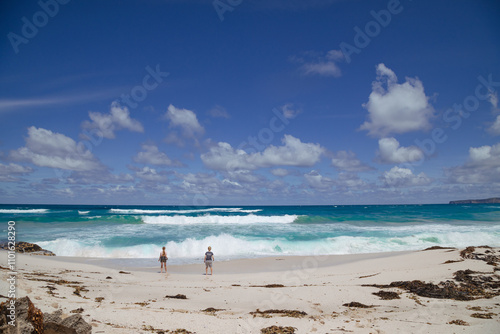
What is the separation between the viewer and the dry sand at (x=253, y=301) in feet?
19.3

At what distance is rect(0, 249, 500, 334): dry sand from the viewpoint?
5891mm

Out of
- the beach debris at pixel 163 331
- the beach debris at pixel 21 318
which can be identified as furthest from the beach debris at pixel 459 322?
the beach debris at pixel 21 318

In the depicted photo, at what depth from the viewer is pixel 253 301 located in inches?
327

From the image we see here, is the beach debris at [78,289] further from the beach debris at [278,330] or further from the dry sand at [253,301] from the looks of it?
the beach debris at [278,330]

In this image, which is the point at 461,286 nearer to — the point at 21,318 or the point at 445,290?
the point at 445,290

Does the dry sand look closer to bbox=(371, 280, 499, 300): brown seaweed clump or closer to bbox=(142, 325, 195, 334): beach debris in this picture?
bbox=(142, 325, 195, 334): beach debris

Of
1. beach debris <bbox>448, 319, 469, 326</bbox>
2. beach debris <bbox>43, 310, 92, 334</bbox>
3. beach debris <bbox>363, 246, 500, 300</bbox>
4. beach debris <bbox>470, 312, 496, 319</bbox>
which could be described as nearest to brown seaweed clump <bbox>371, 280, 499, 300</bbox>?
beach debris <bbox>363, 246, 500, 300</bbox>

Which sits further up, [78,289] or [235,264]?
[78,289]

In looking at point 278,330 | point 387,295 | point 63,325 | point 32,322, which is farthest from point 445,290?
point 32,322

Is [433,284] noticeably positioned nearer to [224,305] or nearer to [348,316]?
[348,316]

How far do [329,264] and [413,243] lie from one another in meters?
11.7

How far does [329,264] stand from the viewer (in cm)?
1566

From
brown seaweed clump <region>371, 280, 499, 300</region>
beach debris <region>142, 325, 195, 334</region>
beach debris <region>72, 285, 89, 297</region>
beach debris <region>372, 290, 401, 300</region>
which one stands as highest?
beach debris <region>142, 325, 195, 334</region>

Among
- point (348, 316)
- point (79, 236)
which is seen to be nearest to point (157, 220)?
point (79, 236)
